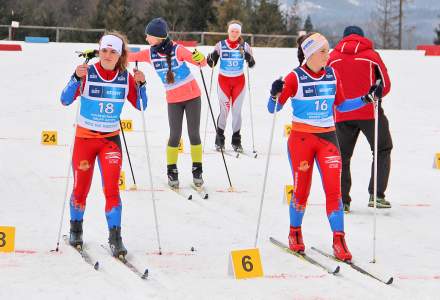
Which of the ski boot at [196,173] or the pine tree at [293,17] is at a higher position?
the pine tree at [293,17]

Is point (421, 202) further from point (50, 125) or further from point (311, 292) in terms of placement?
point (50, 125)

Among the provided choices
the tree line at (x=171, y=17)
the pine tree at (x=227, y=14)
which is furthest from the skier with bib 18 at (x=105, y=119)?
the pine tree at (x=227, y=14)

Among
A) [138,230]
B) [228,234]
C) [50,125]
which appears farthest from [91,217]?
[50,125]

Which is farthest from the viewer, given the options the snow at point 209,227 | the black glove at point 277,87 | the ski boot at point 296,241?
the ski boot at point 296,241

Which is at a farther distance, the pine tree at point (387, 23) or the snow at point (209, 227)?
the pine tree at point (387, 23)

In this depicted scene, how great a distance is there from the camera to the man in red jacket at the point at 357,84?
7.73 m

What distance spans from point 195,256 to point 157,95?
40.4ft

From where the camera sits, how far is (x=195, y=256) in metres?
6.28

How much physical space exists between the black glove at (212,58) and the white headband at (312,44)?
435 cm

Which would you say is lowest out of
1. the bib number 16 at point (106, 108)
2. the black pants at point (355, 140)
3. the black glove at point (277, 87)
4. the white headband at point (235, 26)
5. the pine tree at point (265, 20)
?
the black pants at point (355, 140)

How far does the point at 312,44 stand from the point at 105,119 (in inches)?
74.0

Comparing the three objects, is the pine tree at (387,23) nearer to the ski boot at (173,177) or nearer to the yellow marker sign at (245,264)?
the ski boot at (173,177)

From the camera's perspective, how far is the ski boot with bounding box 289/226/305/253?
20.8 feet

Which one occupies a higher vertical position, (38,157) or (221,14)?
(221,14)
